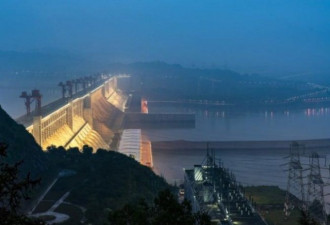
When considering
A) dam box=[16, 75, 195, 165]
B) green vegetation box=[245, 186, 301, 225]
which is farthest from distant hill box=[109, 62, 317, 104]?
green vegetation box=[245, 186, 301, 225]

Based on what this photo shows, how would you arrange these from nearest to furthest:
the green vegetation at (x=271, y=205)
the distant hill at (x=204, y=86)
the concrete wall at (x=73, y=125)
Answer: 1. the green vegetation at (x=271, y=205)
2. the concrete wall at (x=73, y=125)
3. the distant hill at (x=204, y=86)

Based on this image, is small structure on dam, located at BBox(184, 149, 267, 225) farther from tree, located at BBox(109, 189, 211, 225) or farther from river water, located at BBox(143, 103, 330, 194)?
tree, located at BBox(109, 189, 211, 225)

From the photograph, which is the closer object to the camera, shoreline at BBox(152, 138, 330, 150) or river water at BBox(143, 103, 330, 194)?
river water at BBox(143, 103, 330, 194)

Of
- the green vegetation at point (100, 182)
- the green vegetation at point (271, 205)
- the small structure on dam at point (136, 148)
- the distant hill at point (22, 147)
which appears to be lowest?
the green vegetation at point (271, 205)

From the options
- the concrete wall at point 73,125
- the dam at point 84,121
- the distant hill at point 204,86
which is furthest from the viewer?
the distant hill at point 204,86

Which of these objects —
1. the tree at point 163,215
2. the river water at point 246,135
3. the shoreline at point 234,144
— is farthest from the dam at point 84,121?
the tree at point 163,215

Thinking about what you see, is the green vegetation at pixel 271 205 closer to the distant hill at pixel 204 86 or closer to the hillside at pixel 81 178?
the hillside at pixel 81 178

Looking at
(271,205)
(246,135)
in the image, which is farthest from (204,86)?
(271,205)

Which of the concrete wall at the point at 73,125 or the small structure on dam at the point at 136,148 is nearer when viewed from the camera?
the concrete wall at the point at 73,125
